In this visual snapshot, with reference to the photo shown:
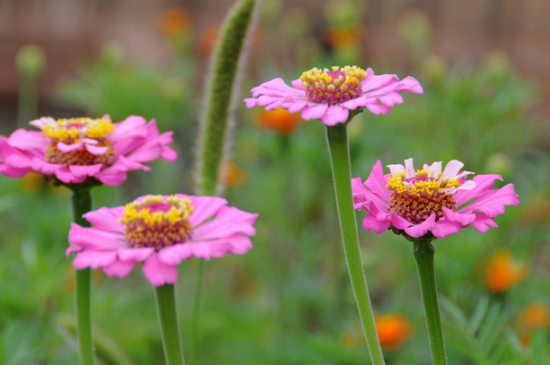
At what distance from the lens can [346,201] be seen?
232 mm

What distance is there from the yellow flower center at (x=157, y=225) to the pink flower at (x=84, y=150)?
0.03 metres

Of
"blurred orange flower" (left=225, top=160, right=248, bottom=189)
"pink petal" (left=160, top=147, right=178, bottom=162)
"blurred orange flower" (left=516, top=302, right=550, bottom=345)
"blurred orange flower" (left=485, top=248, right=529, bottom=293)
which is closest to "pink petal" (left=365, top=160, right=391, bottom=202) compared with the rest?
"pink petal" (left=160, top=147, right=178, bottom=162)

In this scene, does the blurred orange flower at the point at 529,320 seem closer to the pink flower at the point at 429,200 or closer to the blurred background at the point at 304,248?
the blurred background at the point at 304,248

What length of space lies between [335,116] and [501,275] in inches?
23.1

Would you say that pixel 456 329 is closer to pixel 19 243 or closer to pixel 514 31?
pixel 19 243

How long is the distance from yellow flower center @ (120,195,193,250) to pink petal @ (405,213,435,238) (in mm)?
96

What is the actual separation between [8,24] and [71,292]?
1.36 m

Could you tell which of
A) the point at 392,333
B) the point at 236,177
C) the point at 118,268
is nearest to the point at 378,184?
the point at 118,268

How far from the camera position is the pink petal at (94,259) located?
0.72 ft

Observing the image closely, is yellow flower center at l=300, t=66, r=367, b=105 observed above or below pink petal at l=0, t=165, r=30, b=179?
above

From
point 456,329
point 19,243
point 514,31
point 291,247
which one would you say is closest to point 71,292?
point 19,243

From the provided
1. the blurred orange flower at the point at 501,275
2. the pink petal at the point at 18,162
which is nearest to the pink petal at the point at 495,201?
the pink petal at the point at 18,162

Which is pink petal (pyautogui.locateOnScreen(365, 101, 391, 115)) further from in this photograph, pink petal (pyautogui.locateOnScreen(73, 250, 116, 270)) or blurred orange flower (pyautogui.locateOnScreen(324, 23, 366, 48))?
blurred orange flower (pyautogui.locateOnScreen(324, 23, 366, 48))

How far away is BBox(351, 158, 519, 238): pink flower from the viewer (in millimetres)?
234
